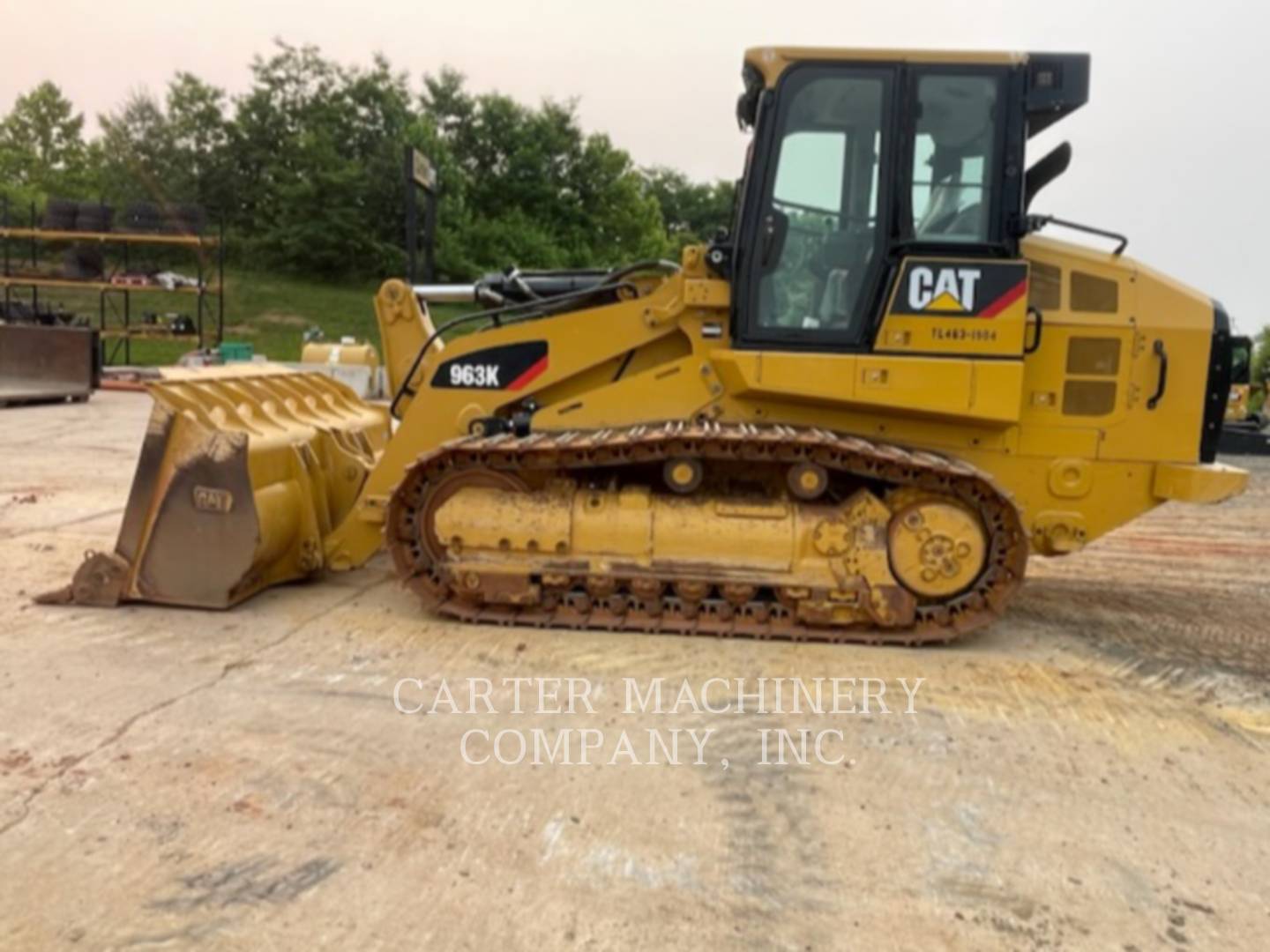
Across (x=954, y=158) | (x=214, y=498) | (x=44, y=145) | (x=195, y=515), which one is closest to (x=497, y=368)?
(x=214, y=498)

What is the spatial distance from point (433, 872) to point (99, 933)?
0.84m

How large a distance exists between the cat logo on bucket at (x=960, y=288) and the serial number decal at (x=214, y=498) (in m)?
3.43

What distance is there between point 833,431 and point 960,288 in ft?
3.05

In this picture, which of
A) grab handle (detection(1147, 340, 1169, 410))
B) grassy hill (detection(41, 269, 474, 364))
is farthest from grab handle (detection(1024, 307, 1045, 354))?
grassy hill (detection(41, 269, 474, 364))

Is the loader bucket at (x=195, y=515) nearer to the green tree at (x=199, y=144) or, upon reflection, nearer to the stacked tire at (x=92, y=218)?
the stacked tire at (x=92, y=218)

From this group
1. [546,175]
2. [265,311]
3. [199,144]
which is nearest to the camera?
[265,311]

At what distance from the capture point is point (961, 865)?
3.06 meters

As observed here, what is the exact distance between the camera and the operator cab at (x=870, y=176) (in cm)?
504

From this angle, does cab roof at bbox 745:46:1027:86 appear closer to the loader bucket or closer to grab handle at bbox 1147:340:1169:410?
grab handle at bbox 1147:340:1169:410

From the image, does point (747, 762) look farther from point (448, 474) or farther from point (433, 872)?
point (448, 474)

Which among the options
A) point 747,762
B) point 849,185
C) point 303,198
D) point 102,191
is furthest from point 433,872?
point 102,191

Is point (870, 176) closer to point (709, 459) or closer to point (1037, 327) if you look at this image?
point (1037, 327)

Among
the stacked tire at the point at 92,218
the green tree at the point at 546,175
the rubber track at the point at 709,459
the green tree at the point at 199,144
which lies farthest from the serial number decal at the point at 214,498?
the green tree at the point at 199,144

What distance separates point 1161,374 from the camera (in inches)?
203
